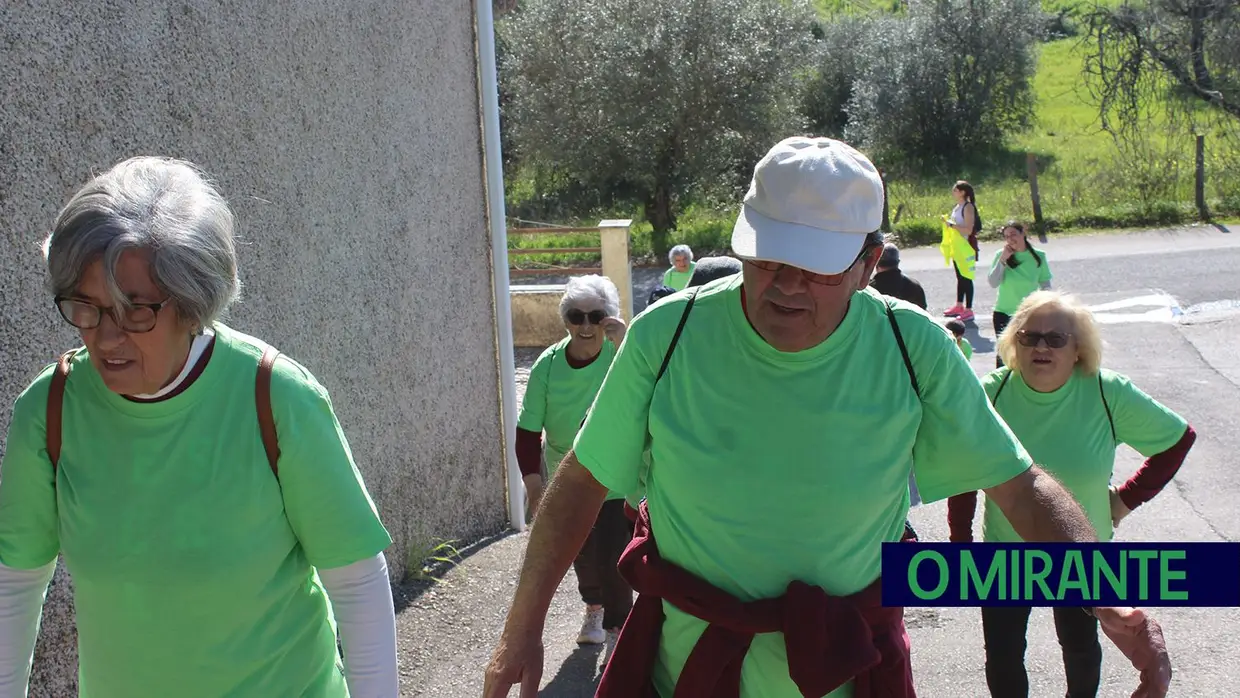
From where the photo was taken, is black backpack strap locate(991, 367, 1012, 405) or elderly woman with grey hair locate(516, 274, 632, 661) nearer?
black backpack strap locate(991, 367, 1012, 405)

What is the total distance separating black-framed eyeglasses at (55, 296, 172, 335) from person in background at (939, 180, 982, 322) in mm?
12553

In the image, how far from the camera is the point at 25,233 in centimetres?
338

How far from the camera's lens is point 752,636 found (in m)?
2.27

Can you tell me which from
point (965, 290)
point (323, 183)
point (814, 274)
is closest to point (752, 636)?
point (814, 274)

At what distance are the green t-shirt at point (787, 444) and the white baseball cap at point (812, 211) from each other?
155 millimetres

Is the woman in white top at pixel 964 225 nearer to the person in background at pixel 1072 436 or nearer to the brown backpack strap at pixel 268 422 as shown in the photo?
the person in background at pixel 1072 436

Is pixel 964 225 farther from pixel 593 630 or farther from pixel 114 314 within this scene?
pixel 114 314

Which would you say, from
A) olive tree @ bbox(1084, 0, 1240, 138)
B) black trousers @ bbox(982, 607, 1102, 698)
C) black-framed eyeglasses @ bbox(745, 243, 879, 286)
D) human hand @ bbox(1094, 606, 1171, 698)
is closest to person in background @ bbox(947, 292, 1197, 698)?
black trousers @ bbox(982, 607, 1102, 698)

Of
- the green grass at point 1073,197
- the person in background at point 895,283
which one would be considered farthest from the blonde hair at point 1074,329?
the green grass at point 1073,197

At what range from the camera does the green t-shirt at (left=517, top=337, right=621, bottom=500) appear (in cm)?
521

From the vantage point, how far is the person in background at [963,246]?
13945 millimetres

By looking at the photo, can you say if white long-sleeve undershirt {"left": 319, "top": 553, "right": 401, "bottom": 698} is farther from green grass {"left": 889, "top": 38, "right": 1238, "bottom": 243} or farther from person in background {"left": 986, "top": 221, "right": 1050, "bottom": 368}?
green grass {"left": 889, "top": 38, "right": 1238, "bottom": 243}

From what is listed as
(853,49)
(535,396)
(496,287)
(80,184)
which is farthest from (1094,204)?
(80,184)

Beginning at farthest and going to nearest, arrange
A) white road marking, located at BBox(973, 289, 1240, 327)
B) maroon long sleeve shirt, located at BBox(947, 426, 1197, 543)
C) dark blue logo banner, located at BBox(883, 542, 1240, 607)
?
1. white road marking, located at BBox(973, 289, 1240, 327)
2. maroon long sleeve shirt, located at BBox(947, 426, 1197, 543)
3. dark blue logo banner, located at BBox(883, 542, 1240, 607)
